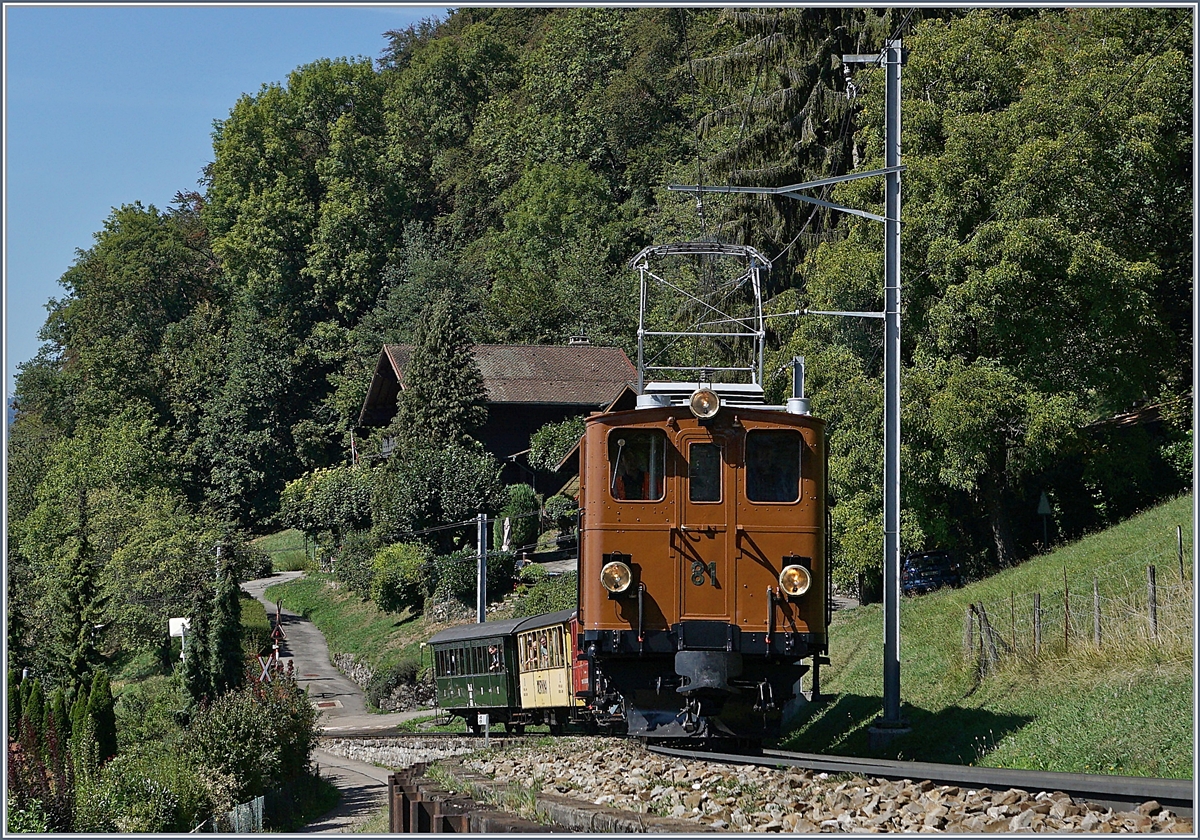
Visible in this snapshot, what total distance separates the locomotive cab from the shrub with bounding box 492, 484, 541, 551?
1374 inches

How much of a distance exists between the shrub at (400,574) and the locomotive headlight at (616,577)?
116 ft

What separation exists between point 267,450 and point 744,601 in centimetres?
6501

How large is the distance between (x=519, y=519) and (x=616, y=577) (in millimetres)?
36702

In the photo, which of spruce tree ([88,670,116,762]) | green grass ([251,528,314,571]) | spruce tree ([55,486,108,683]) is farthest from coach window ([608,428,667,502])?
green grass ([251,528,314,571])

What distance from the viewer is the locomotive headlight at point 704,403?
14.0m

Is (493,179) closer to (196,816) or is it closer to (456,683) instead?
(456,683)

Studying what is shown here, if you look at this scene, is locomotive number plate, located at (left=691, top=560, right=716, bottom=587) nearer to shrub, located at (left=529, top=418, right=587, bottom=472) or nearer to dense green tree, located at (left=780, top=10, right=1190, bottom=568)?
dense green tree, located at (left=780, top=10, right=1190, bottom=568)

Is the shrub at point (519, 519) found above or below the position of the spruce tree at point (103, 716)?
above

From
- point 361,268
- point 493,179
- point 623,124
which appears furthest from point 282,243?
point 623,124

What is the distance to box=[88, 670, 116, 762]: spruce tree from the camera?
953 inches

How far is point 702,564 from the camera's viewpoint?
45.7ft

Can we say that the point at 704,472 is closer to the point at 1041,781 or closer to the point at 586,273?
the point at 1041,781

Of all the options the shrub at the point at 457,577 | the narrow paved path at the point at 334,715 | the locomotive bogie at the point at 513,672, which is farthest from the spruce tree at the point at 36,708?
the shrub at the point at 457,577

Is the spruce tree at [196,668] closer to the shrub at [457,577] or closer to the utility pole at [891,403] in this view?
the shrub at [457,577]
